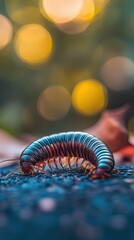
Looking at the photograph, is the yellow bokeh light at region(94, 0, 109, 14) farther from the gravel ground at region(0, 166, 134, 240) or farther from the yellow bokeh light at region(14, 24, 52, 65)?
the gravel ground at region(0, 166, 134, 240)

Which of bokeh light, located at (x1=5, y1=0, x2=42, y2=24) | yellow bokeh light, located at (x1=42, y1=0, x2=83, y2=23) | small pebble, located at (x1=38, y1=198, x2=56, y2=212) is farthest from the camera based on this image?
bokeh light, located at (x1=5, y1=0, x2=42, y2=24)

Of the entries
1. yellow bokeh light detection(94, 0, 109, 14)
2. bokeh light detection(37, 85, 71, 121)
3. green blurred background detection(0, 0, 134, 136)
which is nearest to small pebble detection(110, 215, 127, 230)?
green blurred background detection(0, 0, 134, 136)

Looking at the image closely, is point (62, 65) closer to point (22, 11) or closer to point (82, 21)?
point (82, 21)

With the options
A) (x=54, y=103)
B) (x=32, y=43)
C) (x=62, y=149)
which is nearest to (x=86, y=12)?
(x=32, y=43)

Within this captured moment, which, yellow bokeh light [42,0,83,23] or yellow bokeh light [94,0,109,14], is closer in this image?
yellow bokeh light [42,0,83,23]

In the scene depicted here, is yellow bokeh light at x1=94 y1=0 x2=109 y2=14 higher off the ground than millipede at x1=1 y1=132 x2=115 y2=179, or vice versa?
yellow bokeh light at x1=94 y1=0 x2=109 y2=14

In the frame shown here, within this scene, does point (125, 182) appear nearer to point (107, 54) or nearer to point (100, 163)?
point (100, 163)

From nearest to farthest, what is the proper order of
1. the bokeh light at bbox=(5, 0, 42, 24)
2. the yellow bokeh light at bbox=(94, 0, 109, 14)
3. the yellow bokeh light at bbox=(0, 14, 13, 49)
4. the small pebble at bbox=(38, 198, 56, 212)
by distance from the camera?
1. the small pebble at bbox=(38, 198, 56, 212)
2. the yellow bokeh light at bbox=(94, 0, 109, 14)
3. the bokeh light at bbox=(5, 0, 42, 24)
4. the yellow bokeh light at bbox=(0, 14, 13, 49)

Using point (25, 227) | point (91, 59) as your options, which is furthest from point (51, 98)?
point (25, 227)
